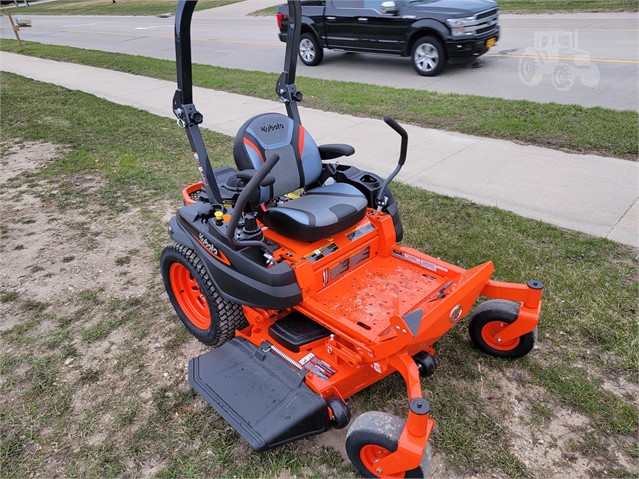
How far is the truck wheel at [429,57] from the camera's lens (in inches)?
380

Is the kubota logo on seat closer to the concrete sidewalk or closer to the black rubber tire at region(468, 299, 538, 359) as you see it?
the black rubber tire at region(468, 299, 538, 359)

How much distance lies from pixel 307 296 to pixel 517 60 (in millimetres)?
9244

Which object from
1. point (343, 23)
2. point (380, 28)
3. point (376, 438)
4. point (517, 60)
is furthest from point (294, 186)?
point (517, 60)

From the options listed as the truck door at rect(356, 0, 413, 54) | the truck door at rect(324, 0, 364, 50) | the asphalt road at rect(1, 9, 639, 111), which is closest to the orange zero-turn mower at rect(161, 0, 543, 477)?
the asphalt road at rect(1, 9, 639, 111)

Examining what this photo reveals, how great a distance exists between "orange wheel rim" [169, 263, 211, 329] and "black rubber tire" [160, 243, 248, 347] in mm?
149

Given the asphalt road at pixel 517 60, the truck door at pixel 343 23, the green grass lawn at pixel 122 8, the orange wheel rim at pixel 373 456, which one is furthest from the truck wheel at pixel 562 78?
the green grass lawn at pixel 122 8

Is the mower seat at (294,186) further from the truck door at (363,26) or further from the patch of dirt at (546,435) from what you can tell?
the truck door at (363,26)

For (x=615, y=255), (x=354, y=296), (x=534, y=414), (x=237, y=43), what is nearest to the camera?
(x=534, y=414)

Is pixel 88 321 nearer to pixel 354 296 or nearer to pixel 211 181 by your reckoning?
pixel 211 181

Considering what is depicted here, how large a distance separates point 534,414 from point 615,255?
200 cm

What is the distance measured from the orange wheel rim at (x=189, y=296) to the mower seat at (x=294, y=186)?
0.82 m

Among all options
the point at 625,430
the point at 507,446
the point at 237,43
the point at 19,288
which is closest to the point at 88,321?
the point at 19,288

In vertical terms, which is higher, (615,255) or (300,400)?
(300,400)

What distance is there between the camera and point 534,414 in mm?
3023
